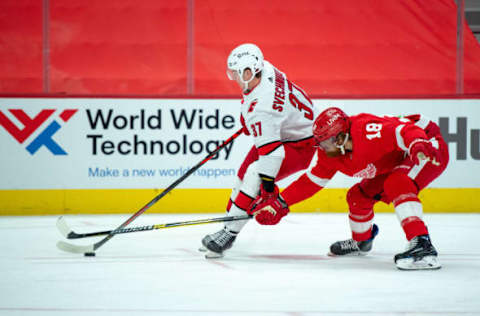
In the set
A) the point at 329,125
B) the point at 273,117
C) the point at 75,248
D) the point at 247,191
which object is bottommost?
the point at 75,248

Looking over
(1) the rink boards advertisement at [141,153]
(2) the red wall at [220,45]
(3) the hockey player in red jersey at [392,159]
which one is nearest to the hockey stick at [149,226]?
(3) the hockey player in red jersey at [392,159]

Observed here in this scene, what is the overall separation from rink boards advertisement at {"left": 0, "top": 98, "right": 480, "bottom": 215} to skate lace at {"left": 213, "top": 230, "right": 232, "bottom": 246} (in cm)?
259

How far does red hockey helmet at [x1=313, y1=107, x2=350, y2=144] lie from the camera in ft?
10.5

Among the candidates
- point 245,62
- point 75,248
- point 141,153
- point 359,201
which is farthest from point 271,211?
point 141,153

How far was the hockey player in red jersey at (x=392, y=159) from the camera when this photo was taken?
314cm

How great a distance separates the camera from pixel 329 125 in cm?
320

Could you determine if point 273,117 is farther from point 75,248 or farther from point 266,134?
point 75,248

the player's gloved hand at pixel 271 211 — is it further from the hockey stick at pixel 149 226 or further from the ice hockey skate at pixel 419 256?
the ice hockey skate at pixel 419 256

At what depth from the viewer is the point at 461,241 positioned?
4398 millimetres

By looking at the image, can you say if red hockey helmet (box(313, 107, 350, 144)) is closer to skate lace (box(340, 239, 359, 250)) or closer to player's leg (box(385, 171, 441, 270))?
player's leg (box(385, 171, 441, 270))

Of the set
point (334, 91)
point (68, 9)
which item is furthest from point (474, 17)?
point (68, 9)

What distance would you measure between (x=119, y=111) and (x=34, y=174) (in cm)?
102

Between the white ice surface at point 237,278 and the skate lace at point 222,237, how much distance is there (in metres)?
0.15

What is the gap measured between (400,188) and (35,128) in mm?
4177
